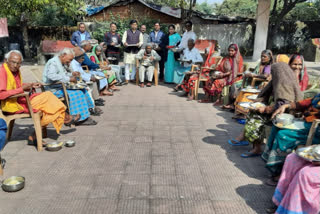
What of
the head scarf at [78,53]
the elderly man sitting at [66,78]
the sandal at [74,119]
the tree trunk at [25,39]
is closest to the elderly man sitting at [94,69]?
the head scarf at [78,53]

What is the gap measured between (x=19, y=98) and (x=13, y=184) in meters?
1.42

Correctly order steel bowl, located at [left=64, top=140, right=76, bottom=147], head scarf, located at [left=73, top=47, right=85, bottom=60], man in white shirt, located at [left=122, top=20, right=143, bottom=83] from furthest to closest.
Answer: man in white shirt, located at [left=122, top=20, right=143, bottom=83]
head scarf, located at [left=73, top=47, right=85, bottom=60]
steel bowl, located at [left=64, top=140, right=76, bottom=147]

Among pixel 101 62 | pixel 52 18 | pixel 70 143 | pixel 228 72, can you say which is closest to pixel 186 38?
pixel 101 62

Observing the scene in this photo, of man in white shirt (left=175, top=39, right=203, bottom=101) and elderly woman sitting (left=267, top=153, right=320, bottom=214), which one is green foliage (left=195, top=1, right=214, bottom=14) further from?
elderly woman sitting (left=267, top=153, right=320, bottom=214)

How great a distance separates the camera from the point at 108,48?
9.61m

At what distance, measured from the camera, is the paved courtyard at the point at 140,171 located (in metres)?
2.88

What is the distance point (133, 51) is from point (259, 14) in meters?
6.05

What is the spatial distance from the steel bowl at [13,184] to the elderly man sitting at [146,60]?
19.6ft

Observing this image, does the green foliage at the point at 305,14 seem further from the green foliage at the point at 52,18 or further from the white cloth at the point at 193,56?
the white cloth at the point at 193,56

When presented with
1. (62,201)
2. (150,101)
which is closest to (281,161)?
(62,201)

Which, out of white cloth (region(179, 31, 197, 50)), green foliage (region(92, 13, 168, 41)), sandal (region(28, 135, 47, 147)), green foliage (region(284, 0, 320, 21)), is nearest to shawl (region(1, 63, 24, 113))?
sandal (region(28, 135, 47, 147))

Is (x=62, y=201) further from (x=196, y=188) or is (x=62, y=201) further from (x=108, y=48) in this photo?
(x=108, y=48)

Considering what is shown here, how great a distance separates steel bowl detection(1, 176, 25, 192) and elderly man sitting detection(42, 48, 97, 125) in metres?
2.03

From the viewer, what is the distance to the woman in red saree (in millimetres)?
6465
